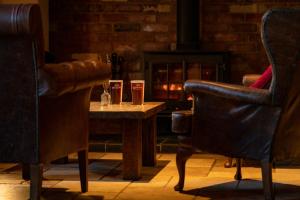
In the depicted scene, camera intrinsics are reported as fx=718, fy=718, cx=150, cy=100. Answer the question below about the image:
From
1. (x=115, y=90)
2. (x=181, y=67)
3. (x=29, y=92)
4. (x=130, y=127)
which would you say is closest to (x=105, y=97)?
(x=115, y=90)

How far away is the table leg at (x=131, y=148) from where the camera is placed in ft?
13.9

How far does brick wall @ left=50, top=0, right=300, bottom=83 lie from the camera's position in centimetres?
655

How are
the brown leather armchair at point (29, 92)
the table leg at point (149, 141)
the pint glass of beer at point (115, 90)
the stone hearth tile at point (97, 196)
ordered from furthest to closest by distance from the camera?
the table leg at point (149, 141)
the pint glass of beer at point (115, 90)
the stone hearth tile at point (97, 196)
the brown leather armchair at point (29, 92)

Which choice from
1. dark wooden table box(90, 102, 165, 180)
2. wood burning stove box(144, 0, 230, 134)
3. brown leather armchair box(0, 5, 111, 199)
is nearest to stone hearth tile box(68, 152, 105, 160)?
dark wooden table box(90, 102, 165, 180)

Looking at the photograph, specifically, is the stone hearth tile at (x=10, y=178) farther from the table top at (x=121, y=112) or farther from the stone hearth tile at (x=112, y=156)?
the stone hearth tile at (x=112, y=156)

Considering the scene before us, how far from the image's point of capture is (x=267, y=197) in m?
3.39

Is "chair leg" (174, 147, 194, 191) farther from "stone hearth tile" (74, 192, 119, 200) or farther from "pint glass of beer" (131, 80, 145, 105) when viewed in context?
"pint glass of beer" (131, 80, 145, 105)

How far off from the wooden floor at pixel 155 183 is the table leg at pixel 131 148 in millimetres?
71

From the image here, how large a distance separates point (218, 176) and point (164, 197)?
2.43ft

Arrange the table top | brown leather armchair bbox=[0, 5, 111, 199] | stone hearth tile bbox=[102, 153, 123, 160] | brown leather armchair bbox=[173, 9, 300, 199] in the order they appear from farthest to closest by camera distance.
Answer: stone hearth tile bbox=[102, 153, 123, 160] < the table top < brown leather armchair bbox=[173, 9, 300, 199] < brown leather armchair bbox=[0, 5, 111, 199]

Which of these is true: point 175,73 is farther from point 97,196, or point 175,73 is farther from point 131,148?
point 97,196

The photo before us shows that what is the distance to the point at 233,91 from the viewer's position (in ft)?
11.7

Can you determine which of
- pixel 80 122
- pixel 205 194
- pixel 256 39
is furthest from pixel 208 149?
pixel 256 39

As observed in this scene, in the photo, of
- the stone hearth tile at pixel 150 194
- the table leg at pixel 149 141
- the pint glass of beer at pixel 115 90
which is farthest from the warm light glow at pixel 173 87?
the stone hearth tile at pixel 150 194
